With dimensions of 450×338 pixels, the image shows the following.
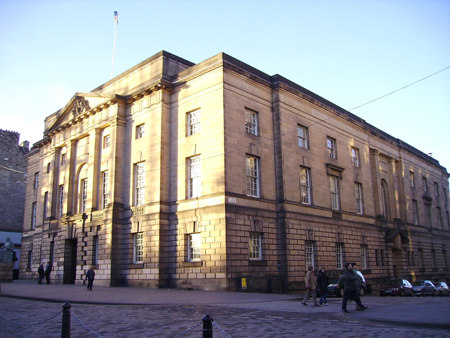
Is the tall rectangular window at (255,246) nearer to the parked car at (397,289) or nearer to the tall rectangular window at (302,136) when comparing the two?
the tall rectangular window at (302,136)

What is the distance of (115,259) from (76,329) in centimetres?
2041

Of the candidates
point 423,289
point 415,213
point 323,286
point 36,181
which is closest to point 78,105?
point 36,181

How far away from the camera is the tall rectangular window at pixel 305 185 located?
33.0m

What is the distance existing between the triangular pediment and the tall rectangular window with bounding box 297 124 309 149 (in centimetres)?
1493

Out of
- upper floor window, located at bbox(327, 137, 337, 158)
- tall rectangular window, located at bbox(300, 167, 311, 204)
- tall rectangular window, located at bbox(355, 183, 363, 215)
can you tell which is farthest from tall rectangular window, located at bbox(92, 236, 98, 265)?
tall rectangular window, located at bbox(355, 183, 363, 215)

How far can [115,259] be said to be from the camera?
31766 mm

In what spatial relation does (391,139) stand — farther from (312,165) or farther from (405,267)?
(312,165)

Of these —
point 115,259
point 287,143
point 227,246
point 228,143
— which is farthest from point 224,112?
point 115,259

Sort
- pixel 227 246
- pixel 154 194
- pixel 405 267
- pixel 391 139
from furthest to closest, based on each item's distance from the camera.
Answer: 1. pixel 391 139
2. pixel 405 267
3. pixel 154 194
4. pixel 227 246

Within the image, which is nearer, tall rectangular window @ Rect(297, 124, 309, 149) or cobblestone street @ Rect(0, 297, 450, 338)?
cobblestone street @ Rect(0, 297, 450, 338)

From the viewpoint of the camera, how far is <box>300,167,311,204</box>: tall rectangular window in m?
33.0

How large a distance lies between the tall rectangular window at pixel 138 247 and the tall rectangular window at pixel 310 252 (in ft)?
39.5

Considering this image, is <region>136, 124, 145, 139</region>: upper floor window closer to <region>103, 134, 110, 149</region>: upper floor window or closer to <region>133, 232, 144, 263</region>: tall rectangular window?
<region>103, 134, 110, 149</region>: upper floor window

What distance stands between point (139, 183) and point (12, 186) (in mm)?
37280
